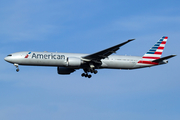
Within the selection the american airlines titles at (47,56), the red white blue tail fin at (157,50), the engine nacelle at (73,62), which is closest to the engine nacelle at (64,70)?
the american airlines titles at (47,56)

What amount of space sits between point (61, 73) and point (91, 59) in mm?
7383

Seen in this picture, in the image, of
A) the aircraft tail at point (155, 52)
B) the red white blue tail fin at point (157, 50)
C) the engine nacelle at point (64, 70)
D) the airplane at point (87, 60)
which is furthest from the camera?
the engine nacelle at point (64, 70)

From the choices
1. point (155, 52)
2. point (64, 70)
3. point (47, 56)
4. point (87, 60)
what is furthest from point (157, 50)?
point (47, 56)

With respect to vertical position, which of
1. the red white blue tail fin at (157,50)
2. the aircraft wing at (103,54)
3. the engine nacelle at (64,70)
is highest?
the red white blue tail fin at (157,50)

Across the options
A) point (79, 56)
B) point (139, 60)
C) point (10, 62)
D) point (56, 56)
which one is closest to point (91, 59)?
point (79, 56)

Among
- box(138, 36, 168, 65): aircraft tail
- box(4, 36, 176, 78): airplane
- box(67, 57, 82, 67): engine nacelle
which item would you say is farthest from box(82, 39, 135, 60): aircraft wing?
box(138, 36, 168, 65): aircraft tail

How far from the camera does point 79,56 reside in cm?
4681

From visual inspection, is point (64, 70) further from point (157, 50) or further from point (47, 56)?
point (157, 50)

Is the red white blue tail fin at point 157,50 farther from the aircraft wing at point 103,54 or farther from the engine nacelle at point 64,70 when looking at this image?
the engine nacelle at point 64,70

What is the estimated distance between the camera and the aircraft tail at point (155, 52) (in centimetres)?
5014

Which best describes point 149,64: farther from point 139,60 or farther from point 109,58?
point 109,58

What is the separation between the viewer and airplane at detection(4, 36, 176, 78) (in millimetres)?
44844

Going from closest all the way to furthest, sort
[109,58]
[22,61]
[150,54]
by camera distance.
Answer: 1. [22,61]
2. [109,58]
3. [150,54]

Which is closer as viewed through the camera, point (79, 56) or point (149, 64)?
point (79, 56)
